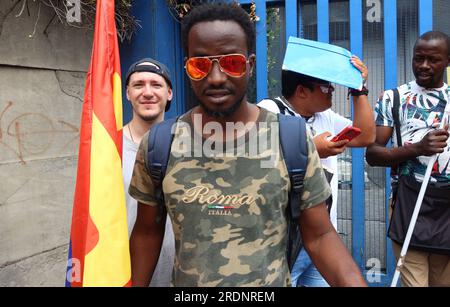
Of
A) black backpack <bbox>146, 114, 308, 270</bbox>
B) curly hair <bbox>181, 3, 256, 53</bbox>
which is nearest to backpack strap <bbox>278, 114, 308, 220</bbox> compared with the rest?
black backpack <bbox>146, 114, 308, 270</bbox>

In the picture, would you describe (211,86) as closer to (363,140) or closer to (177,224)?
(177,224)

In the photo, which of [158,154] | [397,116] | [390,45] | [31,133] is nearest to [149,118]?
[158,154]

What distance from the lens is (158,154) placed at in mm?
1652

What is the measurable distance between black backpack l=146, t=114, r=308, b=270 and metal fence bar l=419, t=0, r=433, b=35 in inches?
104

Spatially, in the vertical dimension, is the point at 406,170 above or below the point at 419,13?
below

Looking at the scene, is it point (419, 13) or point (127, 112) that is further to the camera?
point (127, 112)

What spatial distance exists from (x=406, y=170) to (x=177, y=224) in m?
1.80

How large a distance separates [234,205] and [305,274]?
1405mm

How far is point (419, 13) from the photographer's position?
3.73m

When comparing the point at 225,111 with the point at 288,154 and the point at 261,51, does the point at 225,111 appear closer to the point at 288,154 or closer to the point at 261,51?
the point at 288,154

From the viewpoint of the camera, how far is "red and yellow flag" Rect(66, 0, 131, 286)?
1.74 m

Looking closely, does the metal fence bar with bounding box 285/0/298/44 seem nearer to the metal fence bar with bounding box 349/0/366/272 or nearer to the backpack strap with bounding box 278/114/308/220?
the metal fence bar with bounding box 349/0/366/272
